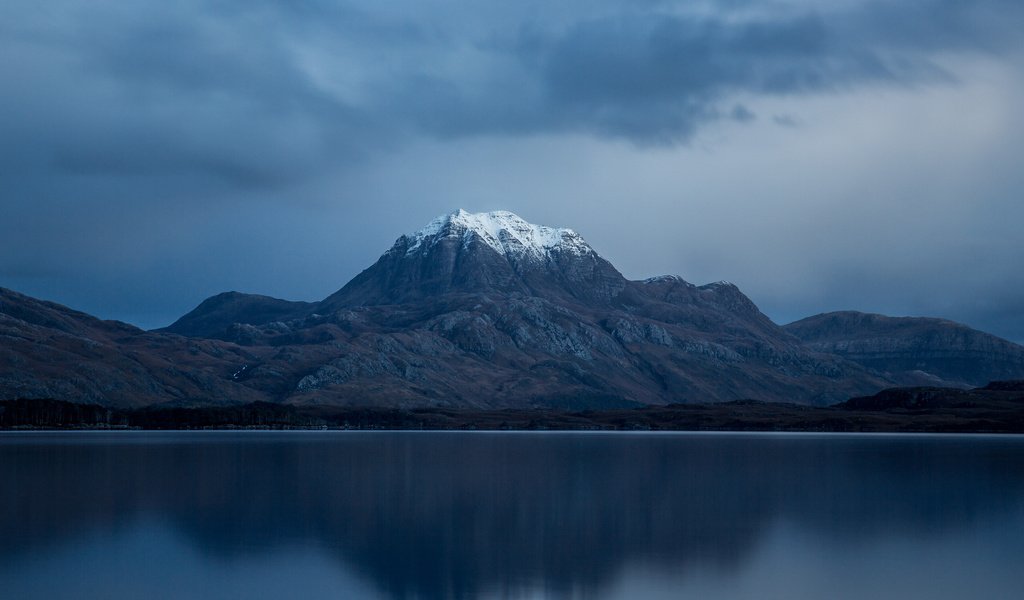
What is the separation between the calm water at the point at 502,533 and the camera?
36.3 meters

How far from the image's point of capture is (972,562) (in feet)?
138

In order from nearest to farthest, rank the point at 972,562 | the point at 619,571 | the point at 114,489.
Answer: the point at 619,571 < the point at 972,562 < the point at 114,489

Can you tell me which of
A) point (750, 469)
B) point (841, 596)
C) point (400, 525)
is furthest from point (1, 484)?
point (750, 469)

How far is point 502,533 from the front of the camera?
4844 centimetres

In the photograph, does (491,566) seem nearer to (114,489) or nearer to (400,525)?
(400,525)

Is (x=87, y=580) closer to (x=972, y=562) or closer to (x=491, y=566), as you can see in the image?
(x=491, y=566)

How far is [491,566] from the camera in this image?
129 ft

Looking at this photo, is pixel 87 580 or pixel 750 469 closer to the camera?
pixel 87 580

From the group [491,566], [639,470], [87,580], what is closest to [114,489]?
[87,580]

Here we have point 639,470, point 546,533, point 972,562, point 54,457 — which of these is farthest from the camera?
point 54,457

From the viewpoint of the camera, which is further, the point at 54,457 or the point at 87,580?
the point at 54,457

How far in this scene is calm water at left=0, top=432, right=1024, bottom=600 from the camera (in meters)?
36.3

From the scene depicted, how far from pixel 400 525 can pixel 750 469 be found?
178ft

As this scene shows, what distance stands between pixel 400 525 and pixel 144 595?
60.4 feet
